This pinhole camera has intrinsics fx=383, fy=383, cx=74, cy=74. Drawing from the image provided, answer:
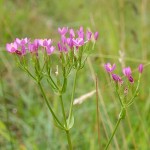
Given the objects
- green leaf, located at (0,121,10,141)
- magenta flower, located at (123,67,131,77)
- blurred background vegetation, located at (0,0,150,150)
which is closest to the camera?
magenta flower, located at (123,67,131,77)

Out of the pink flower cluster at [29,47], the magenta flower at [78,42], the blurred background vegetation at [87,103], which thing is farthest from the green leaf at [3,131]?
the magenta flower at [78,42]

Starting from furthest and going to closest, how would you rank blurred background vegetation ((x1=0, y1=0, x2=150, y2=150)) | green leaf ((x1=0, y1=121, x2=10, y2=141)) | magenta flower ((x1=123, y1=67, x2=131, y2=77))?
blurred background vegetation ((x1=0, y1=0, x2=150, y2=150)) < green leaf ((x1=0, y1=121, x2=10, y2=141)) < magenta flower ((x1=123, y1=67, x2=131, y2=77))

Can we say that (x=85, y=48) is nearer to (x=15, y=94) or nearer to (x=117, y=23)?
(x=15, y=94)

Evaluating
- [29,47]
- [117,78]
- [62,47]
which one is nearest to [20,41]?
[29,47]

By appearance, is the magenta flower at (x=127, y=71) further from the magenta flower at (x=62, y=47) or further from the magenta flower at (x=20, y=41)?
the magenta flower at (x=20, y=41)

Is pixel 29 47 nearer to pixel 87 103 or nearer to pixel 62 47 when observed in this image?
pixel 62 47

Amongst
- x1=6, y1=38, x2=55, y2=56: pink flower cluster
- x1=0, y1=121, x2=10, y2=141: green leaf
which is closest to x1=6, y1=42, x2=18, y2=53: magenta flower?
x1=6, y1=38, x2=55, y2=56: pink flower cluster

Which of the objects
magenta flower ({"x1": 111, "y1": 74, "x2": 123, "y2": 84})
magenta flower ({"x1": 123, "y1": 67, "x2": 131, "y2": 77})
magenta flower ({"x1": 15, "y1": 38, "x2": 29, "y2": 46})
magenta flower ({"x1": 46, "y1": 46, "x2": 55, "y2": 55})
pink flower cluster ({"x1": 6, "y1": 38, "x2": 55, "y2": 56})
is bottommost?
magenta flower ({"x1": 111, "y1": 74, "x2": 123, "y2": 84})

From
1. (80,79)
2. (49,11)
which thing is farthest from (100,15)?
(49,11)

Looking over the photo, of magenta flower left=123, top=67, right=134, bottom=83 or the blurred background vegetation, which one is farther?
the blurred background vegetation

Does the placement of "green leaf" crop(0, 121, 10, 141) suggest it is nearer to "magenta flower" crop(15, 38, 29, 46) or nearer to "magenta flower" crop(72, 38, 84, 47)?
"magenta flower" crop(15, 38, 29, 46)

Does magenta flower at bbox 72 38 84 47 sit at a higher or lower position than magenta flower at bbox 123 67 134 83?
higher
